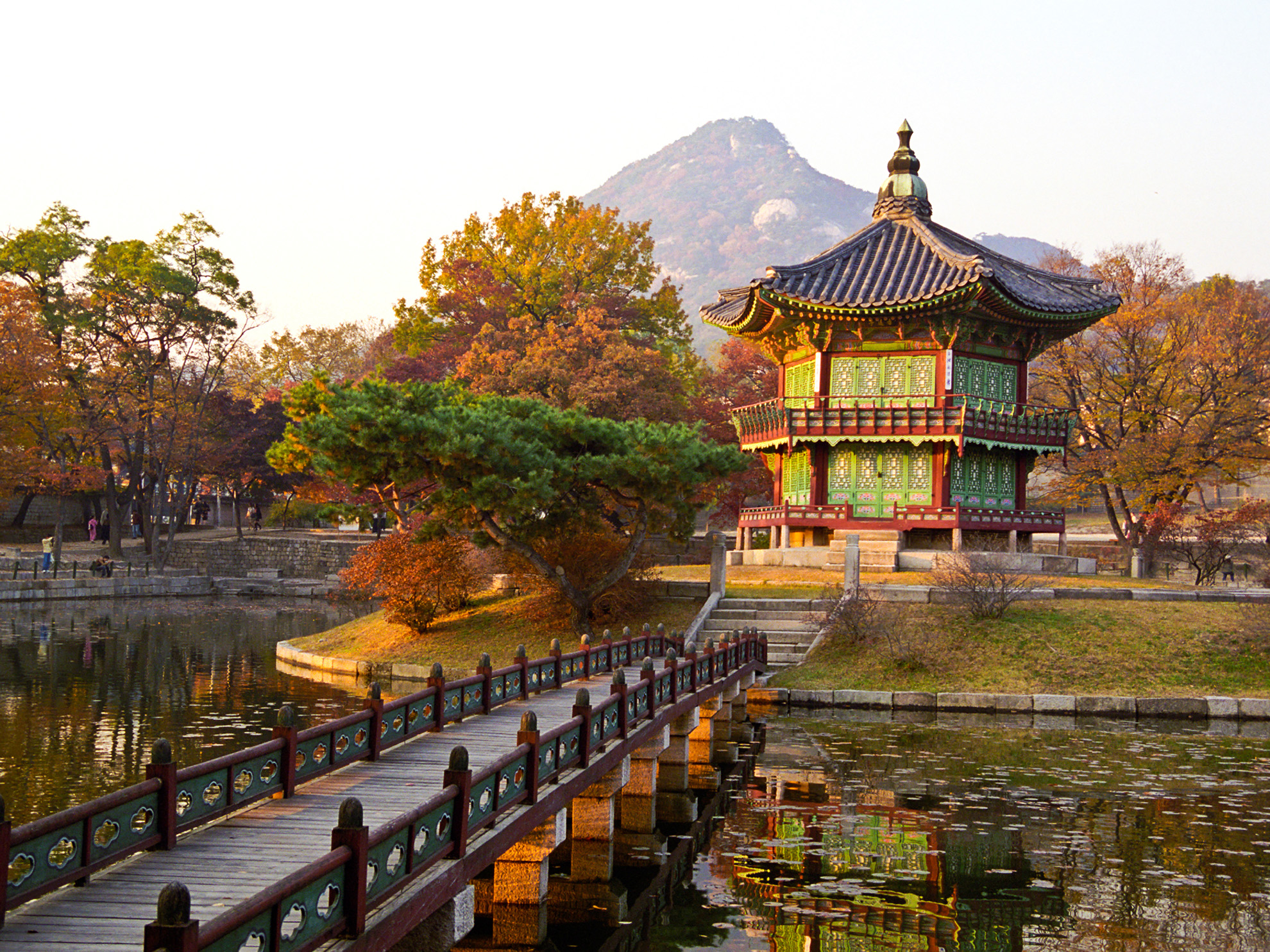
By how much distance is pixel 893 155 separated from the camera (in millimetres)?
39875

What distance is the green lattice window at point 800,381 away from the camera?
1454 inches

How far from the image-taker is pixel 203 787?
897cm

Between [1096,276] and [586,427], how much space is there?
28.3m

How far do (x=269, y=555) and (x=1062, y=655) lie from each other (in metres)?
49.3

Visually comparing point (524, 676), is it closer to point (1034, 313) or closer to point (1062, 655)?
point (1062, 655)

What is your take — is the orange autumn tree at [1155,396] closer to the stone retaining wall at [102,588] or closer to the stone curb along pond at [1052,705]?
the stone curb along pond at [1052,705]

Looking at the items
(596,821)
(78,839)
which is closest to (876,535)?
(596,821)

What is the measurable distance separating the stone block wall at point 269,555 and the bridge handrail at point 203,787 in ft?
160

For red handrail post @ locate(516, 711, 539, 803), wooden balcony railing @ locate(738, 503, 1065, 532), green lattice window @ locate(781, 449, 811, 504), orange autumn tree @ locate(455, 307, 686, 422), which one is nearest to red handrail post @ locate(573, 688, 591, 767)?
red handrail post @ locate(516, 711, 539, 803)

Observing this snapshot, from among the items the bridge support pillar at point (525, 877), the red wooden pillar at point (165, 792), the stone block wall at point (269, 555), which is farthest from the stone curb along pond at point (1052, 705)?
the stone block wall at point (269, 555)

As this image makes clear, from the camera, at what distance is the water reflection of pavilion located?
10266 mm

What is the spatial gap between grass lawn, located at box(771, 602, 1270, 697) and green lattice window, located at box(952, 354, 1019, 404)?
997cm

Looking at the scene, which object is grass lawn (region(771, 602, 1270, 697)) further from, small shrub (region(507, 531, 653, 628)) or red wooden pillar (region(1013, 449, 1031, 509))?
red wooden pillar (region(1013, 449, 1031, 509))

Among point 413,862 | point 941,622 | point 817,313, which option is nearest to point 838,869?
point 413,862
